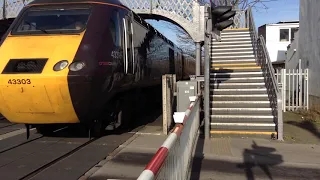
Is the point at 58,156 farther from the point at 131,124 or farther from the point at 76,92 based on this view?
the point at 131,124

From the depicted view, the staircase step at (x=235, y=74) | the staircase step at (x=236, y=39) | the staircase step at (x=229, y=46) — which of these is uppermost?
the staircase step at (x=236, y=39)

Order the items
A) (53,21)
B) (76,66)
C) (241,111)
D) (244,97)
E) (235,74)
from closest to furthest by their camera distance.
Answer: (76,66), (53,21), (241,111), (244,97), (235,74)

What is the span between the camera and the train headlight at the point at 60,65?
748cm

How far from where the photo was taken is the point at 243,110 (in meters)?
10.6

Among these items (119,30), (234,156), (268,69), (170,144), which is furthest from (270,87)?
(170,144)

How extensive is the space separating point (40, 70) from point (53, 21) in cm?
157

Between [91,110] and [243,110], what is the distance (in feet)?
15.1

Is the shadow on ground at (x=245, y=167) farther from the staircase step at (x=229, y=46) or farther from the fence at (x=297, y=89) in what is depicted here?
the staircase step at (x=229, y=46)

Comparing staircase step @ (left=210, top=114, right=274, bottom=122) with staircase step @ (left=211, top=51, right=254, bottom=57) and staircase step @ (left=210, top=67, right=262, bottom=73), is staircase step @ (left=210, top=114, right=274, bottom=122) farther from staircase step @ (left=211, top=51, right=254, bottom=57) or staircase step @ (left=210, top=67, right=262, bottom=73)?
staircase step @ (left=211, top=51, right=254, bottom=57)

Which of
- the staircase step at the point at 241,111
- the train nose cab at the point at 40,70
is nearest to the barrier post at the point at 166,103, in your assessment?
the staircase step at the point at 241,111

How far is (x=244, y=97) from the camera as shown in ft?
36.9

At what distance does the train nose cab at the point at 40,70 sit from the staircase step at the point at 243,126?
13.3ft

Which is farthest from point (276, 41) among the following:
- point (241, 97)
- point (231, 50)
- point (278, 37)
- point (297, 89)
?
point (241, 97)

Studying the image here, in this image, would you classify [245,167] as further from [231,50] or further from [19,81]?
[231,50]
